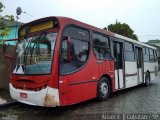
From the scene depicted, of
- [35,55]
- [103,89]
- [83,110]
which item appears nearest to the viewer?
[35,55]

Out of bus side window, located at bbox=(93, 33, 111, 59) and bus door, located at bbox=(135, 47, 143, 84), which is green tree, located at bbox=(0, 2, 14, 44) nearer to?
bus side window, located at bbox=(93, 33, 111, 59)

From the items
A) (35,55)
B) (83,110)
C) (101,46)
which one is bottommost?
(83,110)

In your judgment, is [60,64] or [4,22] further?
[4,22]

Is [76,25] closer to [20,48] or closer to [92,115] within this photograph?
[20,48]

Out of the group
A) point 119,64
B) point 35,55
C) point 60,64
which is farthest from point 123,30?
point 60,64

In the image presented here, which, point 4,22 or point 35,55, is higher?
point 4,22

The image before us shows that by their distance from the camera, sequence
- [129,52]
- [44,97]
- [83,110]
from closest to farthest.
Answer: [44,97] → [83,110] → [129,52]

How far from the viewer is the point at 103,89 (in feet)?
29.3

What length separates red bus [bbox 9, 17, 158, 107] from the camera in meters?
6.63

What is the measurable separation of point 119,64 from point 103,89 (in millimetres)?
1990

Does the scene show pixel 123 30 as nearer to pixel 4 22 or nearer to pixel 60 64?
pixel 4 22

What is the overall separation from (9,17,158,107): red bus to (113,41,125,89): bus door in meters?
0.49

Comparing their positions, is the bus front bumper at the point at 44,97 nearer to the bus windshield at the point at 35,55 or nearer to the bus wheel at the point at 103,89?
the bus windshield at the point at 35,55

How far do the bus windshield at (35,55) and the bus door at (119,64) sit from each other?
156 inches
